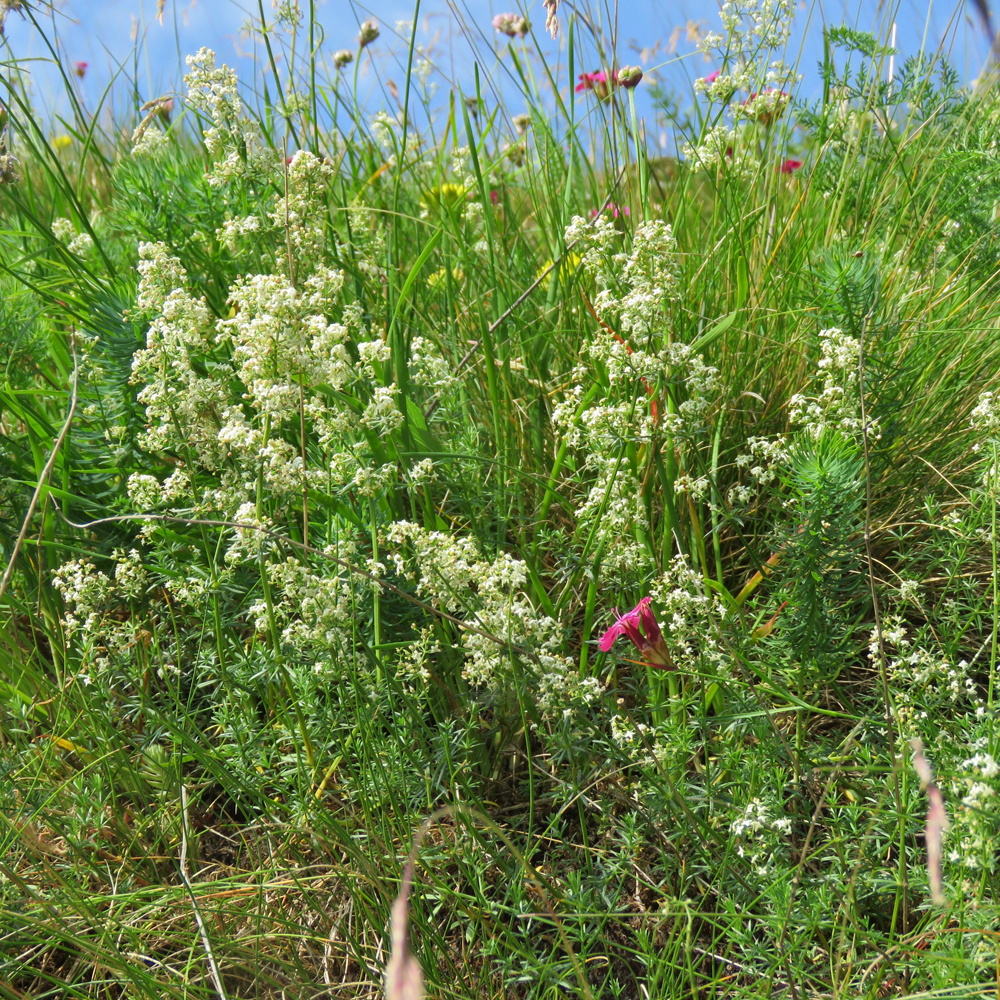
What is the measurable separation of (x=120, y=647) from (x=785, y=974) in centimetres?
156

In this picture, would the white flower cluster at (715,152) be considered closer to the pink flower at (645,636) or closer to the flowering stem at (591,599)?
the flowering stem at (591,599)

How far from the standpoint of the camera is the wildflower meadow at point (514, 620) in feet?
5.24

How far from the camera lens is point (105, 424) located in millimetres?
2457

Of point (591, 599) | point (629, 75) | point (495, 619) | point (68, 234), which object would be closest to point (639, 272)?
point (591, 599)

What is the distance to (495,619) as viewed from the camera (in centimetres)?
160

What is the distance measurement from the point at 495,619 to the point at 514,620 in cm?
4

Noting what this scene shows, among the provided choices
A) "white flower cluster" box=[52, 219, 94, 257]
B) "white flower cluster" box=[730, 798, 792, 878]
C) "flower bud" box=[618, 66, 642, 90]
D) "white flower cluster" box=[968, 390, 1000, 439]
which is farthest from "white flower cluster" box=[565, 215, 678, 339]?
"white flower cluster" box=[52, 219, 94, 257]

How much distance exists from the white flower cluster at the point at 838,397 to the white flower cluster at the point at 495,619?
77cm

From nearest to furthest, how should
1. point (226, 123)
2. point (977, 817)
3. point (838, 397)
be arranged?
point (977, 817) → point (838, 397) → point (226, 123)

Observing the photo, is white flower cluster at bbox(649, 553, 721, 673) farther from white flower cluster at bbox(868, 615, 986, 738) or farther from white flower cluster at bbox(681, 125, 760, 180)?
white flower cluster at bbox(681, 125, 760, 180)

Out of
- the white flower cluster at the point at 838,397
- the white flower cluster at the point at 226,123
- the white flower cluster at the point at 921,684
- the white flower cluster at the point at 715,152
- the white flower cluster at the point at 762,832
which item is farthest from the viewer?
the white flower cluster at the point at 715,152

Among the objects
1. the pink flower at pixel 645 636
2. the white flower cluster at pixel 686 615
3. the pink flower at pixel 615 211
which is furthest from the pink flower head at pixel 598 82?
the pink flower at pixel 645 636

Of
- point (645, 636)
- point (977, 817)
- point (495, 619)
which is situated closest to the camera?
point (977, 817)

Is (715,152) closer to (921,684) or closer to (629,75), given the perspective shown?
(629,75)
